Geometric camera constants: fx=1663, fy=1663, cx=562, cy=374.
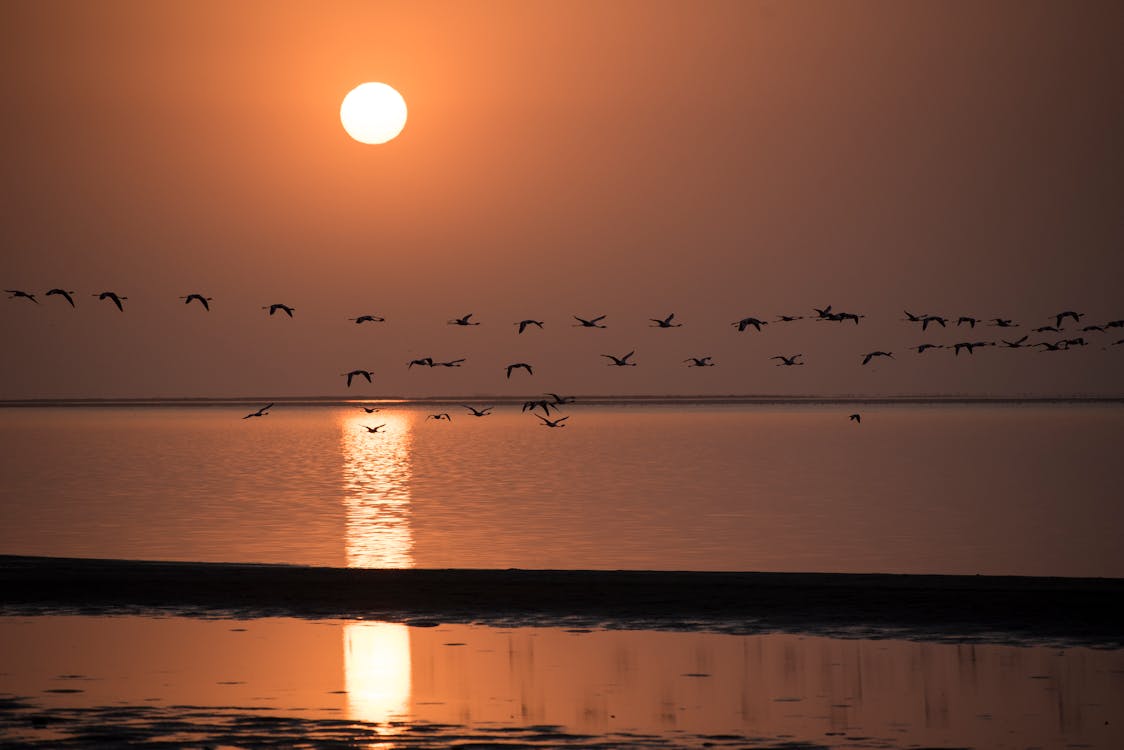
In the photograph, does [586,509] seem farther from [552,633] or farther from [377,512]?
[552,633]

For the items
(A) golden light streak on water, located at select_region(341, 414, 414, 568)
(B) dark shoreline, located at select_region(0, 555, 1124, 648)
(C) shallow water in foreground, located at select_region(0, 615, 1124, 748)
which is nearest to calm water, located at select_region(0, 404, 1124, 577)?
(A) golden light streak on water, located at select_region(341, 414, 414, 568)

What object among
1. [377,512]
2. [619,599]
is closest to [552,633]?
[619,599]

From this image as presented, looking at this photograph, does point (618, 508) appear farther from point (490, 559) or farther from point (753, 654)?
point (753, 654)

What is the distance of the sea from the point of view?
19.9m

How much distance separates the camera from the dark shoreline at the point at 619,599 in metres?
27.2

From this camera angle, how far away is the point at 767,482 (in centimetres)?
8881

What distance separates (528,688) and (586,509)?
145ft

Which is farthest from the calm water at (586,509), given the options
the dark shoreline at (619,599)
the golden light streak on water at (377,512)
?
the dark shoreline at (619,599)

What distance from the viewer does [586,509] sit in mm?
66375

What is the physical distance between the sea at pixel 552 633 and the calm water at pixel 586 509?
10.5 inches

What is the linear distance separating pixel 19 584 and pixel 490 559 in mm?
14846

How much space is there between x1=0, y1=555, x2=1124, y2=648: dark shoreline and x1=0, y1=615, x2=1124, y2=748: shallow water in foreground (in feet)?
3.70

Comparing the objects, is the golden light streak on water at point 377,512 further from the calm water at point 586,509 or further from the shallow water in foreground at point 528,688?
the shallow water in foreground at point 528,688

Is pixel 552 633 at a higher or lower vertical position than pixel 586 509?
lower
